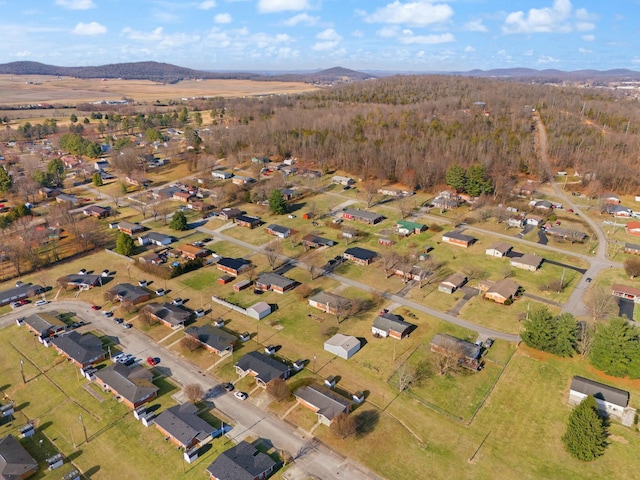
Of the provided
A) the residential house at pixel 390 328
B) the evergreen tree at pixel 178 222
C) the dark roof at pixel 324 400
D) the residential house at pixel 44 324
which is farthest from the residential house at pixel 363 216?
the residential house at pixel 44 324

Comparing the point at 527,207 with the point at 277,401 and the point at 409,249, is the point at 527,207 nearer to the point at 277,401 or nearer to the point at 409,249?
the point at 409,249

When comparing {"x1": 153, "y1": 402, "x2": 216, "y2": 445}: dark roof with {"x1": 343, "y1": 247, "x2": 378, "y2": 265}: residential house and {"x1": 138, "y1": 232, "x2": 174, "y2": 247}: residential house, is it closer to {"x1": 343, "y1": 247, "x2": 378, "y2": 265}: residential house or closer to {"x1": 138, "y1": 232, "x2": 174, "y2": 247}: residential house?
{"x1": 343, "y1": 247, "x2": 378, "y2": 265}: residential house

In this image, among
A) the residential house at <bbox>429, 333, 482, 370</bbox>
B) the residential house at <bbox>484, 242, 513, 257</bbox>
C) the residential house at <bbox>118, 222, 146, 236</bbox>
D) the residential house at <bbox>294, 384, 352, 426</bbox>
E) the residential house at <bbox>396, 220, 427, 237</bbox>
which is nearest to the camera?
the residential house at <bbox>294, 384, 352, 426</bbox>

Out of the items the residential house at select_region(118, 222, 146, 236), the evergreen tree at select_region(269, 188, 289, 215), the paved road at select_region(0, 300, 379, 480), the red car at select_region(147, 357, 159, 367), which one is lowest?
the paved road at select_region(0, 300, 379, 480)

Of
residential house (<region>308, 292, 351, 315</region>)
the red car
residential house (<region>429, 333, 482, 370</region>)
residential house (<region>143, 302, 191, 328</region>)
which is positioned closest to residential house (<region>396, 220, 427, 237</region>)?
residential house (<region>308, 292, 351, 315</region>)

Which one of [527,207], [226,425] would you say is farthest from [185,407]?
[527,207]

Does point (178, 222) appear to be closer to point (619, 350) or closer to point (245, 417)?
point (245, 417)
